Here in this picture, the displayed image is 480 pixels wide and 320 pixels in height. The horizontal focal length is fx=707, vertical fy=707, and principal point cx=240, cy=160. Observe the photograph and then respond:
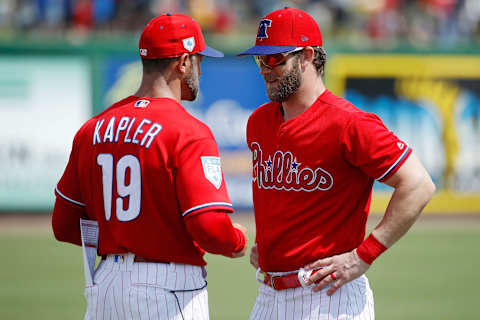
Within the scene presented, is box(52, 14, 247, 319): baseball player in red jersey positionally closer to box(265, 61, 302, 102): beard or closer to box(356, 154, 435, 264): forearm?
box(265, 61, 302, 102): beard

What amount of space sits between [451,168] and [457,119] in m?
0.87

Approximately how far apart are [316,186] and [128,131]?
96cm

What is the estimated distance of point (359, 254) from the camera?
11.2ft

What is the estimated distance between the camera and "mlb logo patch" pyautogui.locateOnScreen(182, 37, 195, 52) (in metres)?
3.49

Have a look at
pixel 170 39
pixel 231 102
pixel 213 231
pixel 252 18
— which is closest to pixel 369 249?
pixel 213 231

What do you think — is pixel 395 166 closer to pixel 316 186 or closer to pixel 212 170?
pixel 316 186

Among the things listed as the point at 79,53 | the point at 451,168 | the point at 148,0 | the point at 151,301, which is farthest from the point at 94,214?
the point at 148,0

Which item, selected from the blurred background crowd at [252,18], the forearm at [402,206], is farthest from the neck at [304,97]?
the blurred background crowd at [252,18]

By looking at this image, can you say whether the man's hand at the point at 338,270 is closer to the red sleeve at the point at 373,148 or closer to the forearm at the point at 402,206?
the forearm at the point at 402,206

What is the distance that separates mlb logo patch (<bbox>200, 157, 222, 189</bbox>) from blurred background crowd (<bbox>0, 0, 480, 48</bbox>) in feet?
32.0

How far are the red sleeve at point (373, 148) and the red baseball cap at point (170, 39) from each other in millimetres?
878

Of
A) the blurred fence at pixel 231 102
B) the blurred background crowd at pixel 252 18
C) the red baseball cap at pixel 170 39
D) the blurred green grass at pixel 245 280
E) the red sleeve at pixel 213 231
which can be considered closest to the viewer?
the red sleeve at pixel 213 231

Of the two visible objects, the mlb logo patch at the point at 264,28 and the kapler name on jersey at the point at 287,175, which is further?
the mlb logo patch at the point at 264,28

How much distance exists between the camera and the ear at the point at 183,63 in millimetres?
3502
